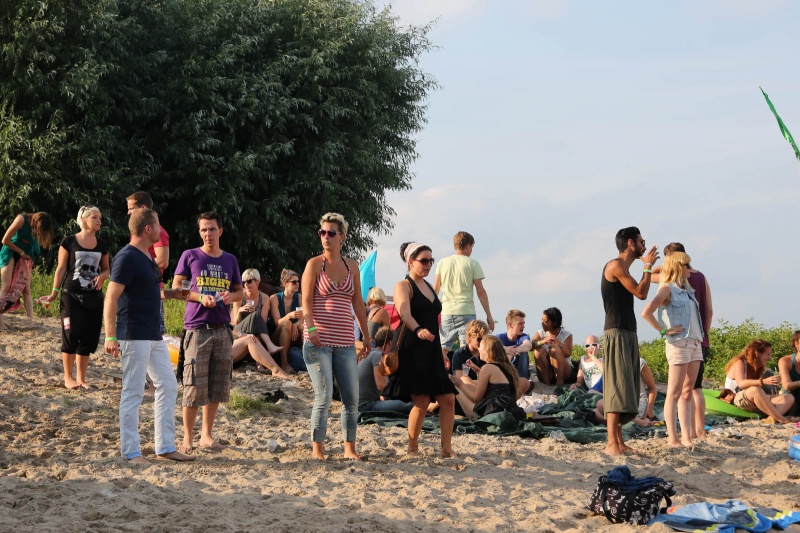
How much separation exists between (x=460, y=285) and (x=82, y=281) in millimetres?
4933

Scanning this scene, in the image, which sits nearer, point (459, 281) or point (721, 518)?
point (721, 518)

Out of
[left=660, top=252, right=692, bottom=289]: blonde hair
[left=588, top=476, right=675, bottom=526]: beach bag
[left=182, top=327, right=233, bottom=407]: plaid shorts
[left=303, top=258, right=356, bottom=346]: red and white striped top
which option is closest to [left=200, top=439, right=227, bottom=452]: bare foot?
[left=182, top=327, right=233, bottom=407]: plaid shorts

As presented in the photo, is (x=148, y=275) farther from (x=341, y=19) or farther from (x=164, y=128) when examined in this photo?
(x=341, y=19)

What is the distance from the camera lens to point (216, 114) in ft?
83.9

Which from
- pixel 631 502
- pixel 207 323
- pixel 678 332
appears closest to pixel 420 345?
pixel 207 323

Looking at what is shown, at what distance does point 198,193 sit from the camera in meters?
26.1

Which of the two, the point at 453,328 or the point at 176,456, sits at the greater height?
the point at 453,328

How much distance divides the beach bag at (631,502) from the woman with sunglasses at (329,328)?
2150 millimetres

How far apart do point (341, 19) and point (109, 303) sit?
2322cm

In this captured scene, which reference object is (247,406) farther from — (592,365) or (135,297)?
(592,365)

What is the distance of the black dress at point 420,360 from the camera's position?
779 centimetres

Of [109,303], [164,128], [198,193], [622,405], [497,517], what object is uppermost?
[164,128]

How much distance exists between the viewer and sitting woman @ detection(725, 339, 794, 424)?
11727 mm

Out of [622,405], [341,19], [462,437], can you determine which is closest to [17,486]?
[462,437]
